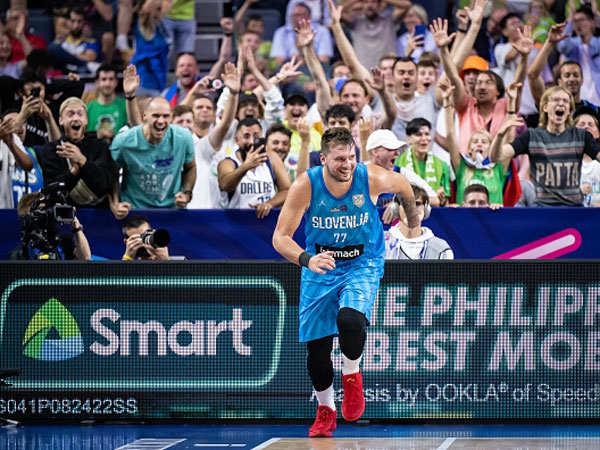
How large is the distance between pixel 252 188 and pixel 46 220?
2709mm

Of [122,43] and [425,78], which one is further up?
[122,43]

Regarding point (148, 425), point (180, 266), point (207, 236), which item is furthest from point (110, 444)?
point (207, 236)

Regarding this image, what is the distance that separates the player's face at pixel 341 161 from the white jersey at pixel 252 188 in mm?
3674

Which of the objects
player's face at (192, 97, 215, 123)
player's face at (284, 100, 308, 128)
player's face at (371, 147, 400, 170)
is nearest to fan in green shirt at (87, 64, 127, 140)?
player's face at (192, 97, 215, 123)

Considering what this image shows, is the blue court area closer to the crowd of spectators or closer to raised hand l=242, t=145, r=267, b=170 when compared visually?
the crowd of spectators

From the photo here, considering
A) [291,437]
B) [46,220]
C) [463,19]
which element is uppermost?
[463,19]

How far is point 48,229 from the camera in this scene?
9.55m

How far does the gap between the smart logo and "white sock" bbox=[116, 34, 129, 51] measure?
287 inches

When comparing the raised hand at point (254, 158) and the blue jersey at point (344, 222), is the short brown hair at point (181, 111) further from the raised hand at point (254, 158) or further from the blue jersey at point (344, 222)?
the blue jersey at point (344, 222)

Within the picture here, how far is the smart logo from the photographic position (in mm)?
9328

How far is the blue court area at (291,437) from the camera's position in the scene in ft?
26.0

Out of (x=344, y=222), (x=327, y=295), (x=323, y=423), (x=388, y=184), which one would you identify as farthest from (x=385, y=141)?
(x=323, y=423)

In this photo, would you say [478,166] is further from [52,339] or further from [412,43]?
[52,339]

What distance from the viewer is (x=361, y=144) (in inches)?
438
